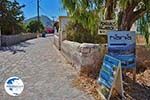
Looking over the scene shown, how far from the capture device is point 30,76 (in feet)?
31.7

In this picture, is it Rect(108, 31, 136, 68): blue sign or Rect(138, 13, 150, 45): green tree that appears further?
Rect(138, 13, 150, 45): green tree

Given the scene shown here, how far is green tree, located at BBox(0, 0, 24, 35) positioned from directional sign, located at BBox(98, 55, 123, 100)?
27.7 m

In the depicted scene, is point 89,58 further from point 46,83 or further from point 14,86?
point 14,86

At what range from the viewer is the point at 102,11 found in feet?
29.2

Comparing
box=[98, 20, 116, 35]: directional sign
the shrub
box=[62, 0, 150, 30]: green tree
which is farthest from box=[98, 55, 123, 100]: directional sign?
the shrub

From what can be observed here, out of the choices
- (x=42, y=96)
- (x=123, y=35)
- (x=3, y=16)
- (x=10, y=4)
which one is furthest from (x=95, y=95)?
(x=10, y=4)

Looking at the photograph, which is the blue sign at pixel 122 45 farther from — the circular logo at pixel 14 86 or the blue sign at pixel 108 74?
the circular logo at pixel 14 86

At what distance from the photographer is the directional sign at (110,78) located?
6.54m

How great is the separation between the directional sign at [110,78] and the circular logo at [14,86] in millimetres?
2088

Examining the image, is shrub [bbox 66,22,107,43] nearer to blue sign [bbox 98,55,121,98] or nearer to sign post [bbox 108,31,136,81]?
sign post [bbox 108,31,136,81]

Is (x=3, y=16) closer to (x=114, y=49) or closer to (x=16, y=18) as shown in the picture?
(x=16, y=18)

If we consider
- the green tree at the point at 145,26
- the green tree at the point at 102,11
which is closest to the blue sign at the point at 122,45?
the green tree at the point at 102,11

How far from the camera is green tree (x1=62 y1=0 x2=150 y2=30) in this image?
27.0ft

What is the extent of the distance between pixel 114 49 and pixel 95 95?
1.41 m
